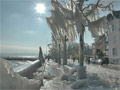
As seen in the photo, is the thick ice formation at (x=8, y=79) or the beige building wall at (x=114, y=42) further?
the beige building wall at (x=114, y=42)

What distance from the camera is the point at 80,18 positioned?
7125mm

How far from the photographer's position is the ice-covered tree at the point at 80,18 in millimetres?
7105

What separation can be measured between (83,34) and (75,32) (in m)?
0.47

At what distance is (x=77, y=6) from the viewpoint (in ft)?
24.8

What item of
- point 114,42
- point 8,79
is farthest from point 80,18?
point 114,42

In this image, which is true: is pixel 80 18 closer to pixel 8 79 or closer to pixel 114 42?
pixel 8 79

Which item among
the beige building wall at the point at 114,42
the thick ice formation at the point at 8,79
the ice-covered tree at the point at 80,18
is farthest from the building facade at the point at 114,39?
the thick ice formation at the point at 8,79

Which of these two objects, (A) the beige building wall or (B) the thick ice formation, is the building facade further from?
(B) the thick ice formation

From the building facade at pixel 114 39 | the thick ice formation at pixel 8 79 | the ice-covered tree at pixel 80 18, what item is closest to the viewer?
the thick ice formation at pixel 8 79

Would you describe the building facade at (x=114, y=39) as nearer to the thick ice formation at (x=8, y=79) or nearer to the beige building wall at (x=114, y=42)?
the beige building wall at (x=114, y=42)

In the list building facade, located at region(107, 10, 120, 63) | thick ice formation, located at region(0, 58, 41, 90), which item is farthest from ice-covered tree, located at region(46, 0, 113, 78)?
building facade, located at region(107, 10, 120, 63)

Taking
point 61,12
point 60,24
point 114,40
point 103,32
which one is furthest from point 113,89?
point 114,40

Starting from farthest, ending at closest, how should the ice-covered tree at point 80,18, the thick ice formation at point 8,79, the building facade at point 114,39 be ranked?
the building facade at point 114,39 < the ice-covered tree at point 80,18 < the thick ice formation at point 8,79

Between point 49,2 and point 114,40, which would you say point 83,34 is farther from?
point 114,40
